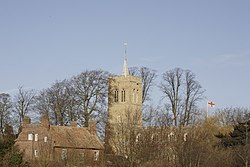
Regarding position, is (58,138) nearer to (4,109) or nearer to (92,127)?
(92,127)

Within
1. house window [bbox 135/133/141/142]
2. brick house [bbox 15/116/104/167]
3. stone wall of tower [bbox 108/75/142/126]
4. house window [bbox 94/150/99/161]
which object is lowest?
house window [bbox 94/150/99/161]

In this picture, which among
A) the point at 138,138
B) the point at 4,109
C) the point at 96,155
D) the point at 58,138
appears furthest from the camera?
the point at 4,109

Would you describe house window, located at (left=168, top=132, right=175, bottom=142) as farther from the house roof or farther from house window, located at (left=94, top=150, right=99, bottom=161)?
the house roof

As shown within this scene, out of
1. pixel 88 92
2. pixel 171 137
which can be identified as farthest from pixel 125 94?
pixel 171 137

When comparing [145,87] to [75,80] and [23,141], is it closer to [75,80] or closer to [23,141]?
[75,80]

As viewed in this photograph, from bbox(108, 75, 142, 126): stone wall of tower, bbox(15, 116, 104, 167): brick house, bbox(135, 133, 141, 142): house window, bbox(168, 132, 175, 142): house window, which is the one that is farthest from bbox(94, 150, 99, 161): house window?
bbox(108, 75, 142, 126): stone wall of tower

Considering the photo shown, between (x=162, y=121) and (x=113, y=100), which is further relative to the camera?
(x=113, y=100)

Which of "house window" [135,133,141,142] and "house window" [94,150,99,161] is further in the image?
"house window" [94,150,99,161]

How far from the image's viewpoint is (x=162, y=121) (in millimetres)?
40625

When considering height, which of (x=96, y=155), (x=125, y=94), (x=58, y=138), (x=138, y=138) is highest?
(x=125, y=94)

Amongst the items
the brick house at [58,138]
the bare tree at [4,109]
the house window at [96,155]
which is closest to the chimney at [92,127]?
the brick house at [58,138]

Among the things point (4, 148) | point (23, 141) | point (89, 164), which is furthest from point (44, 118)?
point (4, 148)

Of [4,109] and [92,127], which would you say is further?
[4,109]

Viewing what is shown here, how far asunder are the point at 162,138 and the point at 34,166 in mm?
8975
